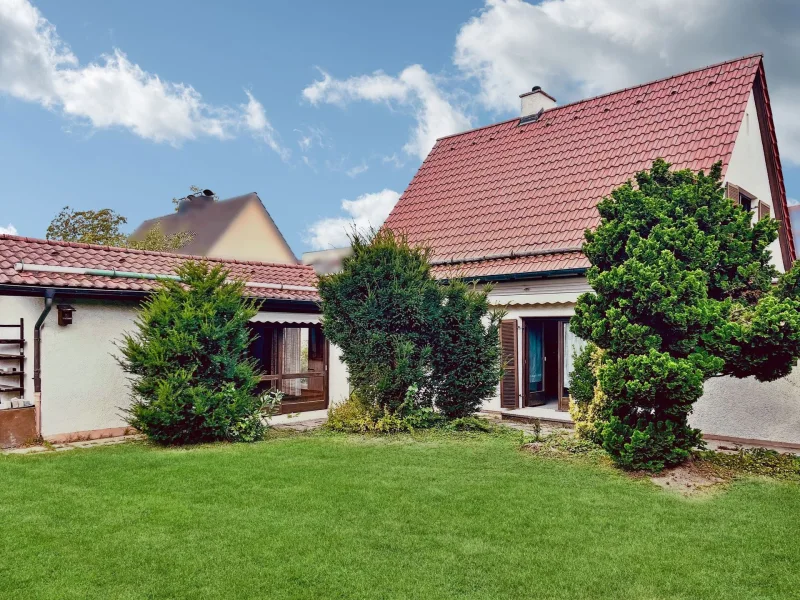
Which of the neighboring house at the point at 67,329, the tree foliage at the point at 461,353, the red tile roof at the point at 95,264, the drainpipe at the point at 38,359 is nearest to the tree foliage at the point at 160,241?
the red tile roof at the point at 95,264

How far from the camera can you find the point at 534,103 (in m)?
19.1

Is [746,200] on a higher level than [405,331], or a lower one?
higher

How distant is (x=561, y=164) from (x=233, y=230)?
17683mm

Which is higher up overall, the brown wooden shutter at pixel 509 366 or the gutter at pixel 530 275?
the gutter at pixel 530 275

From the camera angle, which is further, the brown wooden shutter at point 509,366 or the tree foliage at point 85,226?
the tree foliage at point 85,226

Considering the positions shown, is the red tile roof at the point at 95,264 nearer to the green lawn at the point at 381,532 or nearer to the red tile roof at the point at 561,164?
the green lawn at the point at 381,532

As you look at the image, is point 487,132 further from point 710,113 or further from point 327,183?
point 710,113

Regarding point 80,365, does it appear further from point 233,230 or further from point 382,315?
point 233,230

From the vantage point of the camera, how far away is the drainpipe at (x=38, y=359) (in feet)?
34.4

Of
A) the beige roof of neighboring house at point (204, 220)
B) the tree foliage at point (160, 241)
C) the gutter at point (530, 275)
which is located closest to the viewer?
the gutter at point (530, 275)

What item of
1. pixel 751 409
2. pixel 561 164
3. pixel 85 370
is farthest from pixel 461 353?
pixel 561 164

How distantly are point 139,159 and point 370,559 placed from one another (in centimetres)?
2384

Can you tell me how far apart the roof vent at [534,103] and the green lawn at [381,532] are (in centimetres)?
1292

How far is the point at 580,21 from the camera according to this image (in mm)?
15852
